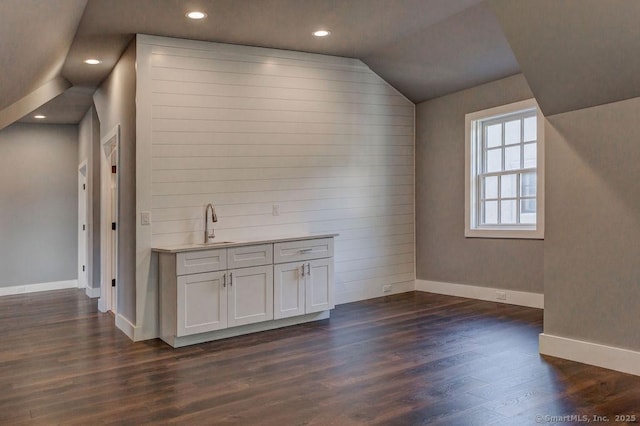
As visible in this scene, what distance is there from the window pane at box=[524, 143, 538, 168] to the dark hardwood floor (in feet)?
5.23

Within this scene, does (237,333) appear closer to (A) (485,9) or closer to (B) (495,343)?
(B) (495,343)

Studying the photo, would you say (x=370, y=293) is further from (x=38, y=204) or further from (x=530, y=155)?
(x=38, y=204)

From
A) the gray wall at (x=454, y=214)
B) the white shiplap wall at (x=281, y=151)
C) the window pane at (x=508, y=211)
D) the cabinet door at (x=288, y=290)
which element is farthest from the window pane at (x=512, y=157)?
the cabinet door at (x=288, y=290)

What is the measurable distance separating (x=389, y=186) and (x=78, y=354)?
3.94 metres

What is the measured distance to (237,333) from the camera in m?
4.70

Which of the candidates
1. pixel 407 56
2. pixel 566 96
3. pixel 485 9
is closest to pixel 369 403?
pixel 566 96

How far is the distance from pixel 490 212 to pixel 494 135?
0.90 meters

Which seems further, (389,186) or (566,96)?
(389,186)

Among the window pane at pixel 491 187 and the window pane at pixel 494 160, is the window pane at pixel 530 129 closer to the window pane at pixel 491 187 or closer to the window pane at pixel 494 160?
the window pane at pixel 494 160

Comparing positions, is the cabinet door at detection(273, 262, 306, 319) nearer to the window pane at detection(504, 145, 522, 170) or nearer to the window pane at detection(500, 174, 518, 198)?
the window pane at detection(500, 174, 518, 198)

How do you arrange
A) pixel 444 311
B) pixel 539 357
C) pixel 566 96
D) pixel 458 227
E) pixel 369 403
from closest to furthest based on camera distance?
1. pixel 369 403
2. pixel 566 96
3. pixel 539 357
4. pixel 444 311
5. pixel 458 227

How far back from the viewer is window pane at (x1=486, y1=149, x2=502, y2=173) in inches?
235

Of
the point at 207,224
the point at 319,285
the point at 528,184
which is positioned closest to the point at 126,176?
the point at 207,224

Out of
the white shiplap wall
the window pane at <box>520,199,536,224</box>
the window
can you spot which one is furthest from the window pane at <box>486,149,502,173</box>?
the white shiplap wall
